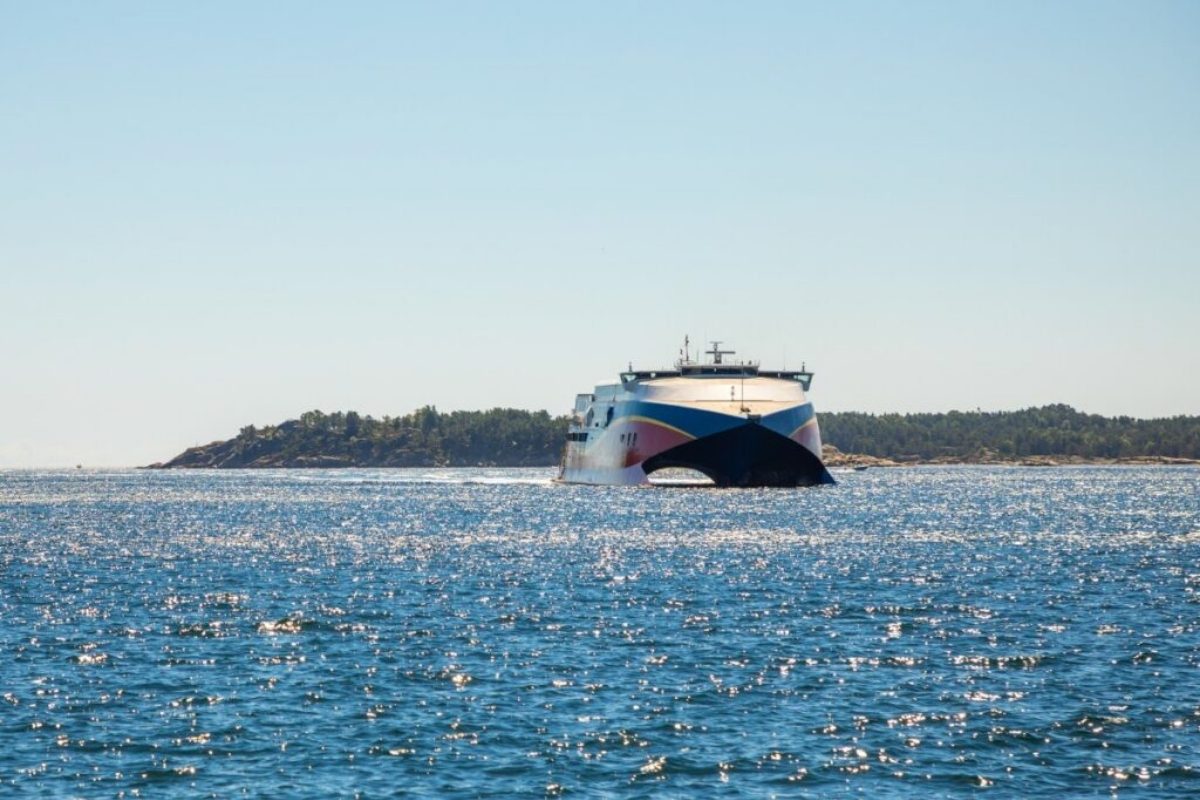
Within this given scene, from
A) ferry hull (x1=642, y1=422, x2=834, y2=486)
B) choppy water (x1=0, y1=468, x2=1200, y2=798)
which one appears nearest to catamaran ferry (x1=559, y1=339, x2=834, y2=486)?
ferry hull (x1=642, y1=422, x2=834, y2=486)

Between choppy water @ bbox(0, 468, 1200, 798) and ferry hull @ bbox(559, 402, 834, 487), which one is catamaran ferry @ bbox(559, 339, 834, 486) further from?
choppy water @ bbox(0, 468, 1200, 798)

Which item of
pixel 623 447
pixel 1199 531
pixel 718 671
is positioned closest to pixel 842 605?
pixel 718 671

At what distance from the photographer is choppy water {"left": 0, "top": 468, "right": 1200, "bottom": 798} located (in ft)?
91.6

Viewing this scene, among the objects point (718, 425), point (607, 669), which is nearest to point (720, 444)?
point (718, 425)

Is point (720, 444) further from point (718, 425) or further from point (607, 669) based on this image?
point (607, 669)

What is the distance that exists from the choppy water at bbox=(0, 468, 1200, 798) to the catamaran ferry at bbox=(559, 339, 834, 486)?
4396cm

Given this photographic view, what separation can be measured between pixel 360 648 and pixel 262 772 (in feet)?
50.3

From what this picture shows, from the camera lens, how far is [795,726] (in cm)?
3145

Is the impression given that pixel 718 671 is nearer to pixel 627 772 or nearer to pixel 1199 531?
pixel 627 772

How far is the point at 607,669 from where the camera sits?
38.8m

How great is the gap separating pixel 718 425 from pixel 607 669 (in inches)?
3486

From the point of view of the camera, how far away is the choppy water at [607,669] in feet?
91.6

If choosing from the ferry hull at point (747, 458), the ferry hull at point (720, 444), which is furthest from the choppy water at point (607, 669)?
the ferry hull at point (747, 458)

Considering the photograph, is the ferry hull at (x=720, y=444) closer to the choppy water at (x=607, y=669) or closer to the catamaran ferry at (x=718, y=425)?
the catamaran ferry at (x=718, y=425)
